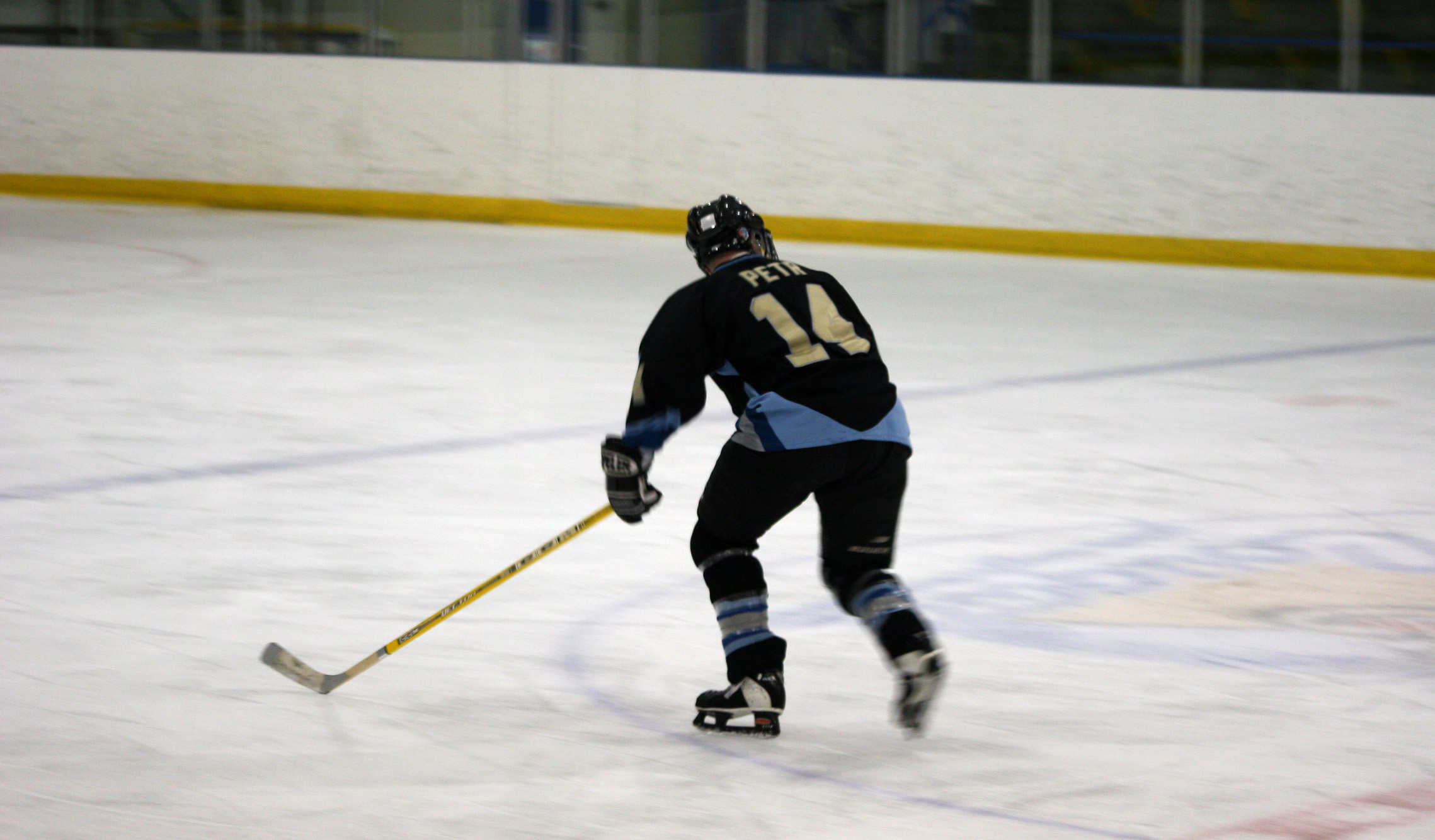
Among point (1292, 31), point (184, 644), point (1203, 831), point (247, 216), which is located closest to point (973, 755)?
point (1203, 831)

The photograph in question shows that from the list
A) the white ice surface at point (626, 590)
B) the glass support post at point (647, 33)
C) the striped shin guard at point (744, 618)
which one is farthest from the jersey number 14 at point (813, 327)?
the glass support post at point (647, 33)

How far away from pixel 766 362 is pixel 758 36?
9895 mm

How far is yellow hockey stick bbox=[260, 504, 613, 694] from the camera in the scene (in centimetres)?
304

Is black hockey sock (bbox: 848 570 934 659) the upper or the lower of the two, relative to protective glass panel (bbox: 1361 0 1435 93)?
lower

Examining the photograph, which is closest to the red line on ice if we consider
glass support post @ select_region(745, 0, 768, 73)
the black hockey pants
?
the black hockey pants

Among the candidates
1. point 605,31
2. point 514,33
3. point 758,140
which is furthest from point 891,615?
point 514,33

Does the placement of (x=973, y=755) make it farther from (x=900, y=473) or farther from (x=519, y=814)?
(x=519, y=814)

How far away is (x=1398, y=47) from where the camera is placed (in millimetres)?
10820

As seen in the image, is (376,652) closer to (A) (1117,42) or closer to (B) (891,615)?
(B) (891,615)

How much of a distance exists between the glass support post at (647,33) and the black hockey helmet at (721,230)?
9876mm

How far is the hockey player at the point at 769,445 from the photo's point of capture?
2.76m

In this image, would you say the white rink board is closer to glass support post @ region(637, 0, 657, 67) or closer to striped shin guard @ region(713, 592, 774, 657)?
glass support post @ region(637, 0, 657, 67)

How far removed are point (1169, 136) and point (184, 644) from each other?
9.20 m

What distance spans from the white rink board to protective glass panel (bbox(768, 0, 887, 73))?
189 millimetres
